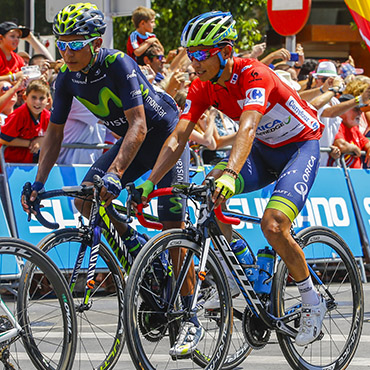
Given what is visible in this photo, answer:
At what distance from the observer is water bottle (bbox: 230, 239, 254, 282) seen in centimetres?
562

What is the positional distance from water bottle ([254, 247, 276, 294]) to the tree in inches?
724

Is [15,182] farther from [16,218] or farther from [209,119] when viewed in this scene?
[209,119]

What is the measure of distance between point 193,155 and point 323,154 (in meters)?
1.96

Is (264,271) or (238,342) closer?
(264,271)

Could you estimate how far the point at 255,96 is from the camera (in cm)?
536

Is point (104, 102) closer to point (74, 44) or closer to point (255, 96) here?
point (74, 44)

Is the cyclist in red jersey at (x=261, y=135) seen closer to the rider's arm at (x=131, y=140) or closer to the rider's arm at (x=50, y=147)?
the rider's arm at (x=131, y=140)

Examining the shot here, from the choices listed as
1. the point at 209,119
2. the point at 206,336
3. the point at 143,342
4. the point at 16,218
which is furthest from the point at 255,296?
the point at 209,119

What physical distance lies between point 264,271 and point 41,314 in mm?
1506

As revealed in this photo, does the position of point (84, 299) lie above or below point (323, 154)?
above

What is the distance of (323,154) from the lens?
429 inches

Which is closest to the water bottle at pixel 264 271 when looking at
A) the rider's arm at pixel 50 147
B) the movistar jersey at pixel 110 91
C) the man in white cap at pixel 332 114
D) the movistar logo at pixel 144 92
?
the movistar jersey at pixel 110 91

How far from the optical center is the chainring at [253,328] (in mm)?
5516

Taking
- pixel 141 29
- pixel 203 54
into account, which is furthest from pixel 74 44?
pixel 141 29
